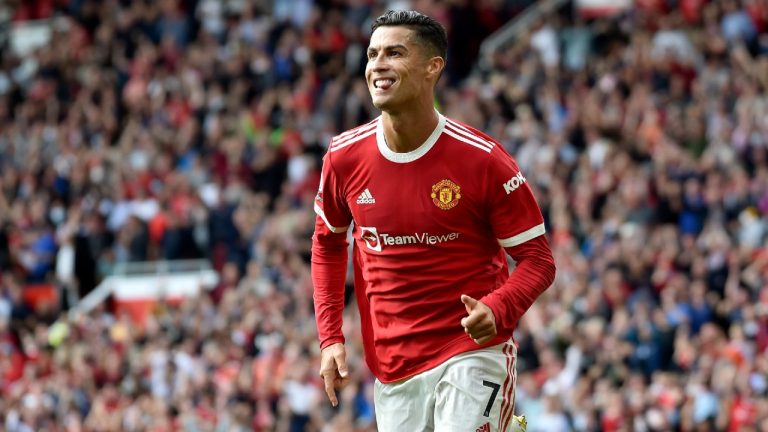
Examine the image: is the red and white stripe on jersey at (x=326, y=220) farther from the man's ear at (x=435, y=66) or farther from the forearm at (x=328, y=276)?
the man's ear at (x=435, y=66)

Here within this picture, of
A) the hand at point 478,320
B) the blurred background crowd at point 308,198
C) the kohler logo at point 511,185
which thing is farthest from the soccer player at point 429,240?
the blurred background crowd at point 308,198

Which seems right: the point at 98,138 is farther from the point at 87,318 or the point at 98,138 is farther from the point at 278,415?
the point at 278,415

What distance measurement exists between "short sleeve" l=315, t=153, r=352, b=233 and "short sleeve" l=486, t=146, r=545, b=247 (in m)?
0.76

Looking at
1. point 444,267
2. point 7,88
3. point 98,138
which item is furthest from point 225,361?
point 444,267

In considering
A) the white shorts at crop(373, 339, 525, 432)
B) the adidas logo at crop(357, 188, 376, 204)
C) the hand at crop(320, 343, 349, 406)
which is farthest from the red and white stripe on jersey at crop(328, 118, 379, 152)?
the white shorts at crop(373, 339, 525, 432)

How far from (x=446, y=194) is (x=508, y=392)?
93cm

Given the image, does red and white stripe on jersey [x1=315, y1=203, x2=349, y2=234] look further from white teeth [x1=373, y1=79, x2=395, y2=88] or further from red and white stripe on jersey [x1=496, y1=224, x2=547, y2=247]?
red and white stripe on jersey [x1=496, y1=224, x2=547, y2=247]

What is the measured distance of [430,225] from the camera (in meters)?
6.35

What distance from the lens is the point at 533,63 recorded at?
19.4m

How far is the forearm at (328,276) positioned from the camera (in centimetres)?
677

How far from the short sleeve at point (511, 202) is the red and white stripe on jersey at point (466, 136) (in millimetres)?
44

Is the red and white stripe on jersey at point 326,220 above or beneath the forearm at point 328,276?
above

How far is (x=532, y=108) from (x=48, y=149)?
8.15m

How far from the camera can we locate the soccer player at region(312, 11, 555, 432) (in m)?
6.27
